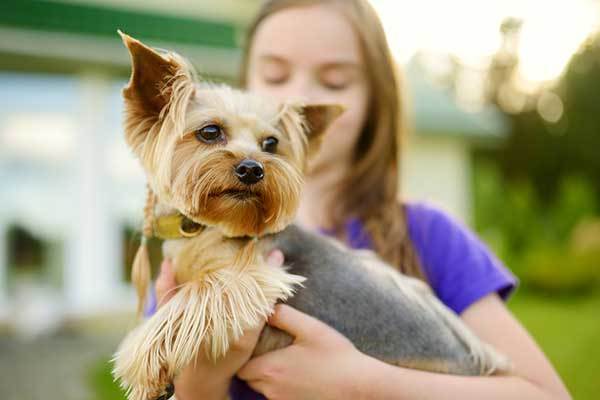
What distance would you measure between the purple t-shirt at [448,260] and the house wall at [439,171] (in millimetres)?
11696

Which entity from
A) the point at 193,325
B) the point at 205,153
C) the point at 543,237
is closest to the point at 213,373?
the point at 193,325

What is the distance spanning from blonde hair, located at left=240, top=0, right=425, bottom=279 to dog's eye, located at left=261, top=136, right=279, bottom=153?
706 millimetres

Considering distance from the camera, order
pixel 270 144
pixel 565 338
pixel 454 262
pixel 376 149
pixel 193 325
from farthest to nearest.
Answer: pixel 565 338 < pixel 376 149 < pixel 454 262 < pixel 270 144 < pixel 193 325

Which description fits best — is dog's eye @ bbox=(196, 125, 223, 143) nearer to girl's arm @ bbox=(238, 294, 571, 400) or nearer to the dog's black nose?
the dog's black nose

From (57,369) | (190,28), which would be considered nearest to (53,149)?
(190,28)

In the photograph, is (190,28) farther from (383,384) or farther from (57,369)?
(383,384)

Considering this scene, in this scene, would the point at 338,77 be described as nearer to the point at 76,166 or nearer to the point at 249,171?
the point at 249,171

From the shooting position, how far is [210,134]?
8.05 ft

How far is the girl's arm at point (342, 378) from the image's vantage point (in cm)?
219

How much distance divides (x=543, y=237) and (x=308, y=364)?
19.4m

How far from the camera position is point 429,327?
2.38 metres

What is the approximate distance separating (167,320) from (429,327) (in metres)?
1.04

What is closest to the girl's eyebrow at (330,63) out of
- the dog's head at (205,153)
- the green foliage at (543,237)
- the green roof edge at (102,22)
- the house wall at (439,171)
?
the dog's head at (205,153)

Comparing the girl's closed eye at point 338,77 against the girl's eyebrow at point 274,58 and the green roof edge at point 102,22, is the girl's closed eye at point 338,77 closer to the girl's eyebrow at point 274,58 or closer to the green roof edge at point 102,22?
the girl's eyebrow at point 274,58
